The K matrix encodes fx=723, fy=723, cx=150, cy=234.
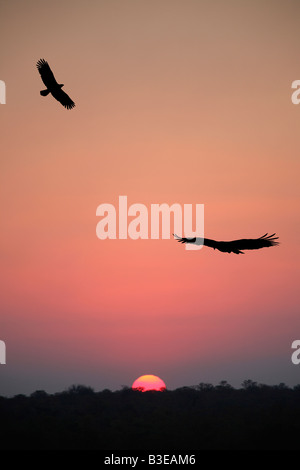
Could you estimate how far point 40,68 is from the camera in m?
31.2

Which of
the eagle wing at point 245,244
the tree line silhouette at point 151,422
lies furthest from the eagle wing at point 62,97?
the tree line silhouette at point 151,422

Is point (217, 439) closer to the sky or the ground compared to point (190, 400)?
closer to the ground

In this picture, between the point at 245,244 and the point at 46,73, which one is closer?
the point at 245,244

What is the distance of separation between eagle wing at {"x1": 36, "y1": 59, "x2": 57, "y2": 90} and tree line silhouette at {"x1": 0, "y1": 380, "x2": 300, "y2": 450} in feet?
119

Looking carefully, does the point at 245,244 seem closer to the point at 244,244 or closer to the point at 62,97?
the point at 244,244

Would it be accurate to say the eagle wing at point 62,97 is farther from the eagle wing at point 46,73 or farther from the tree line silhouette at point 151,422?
the tree line silhouette at point 151,422

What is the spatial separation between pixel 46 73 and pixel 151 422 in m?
45.1

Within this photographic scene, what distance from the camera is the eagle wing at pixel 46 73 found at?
102 feet

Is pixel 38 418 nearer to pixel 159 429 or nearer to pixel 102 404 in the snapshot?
pixel 159 429

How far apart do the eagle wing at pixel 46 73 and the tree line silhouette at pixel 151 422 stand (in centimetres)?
3613

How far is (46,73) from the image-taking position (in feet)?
103

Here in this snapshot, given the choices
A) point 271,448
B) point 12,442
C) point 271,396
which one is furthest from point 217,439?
point 271,396

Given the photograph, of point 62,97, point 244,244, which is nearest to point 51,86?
point 62,97
